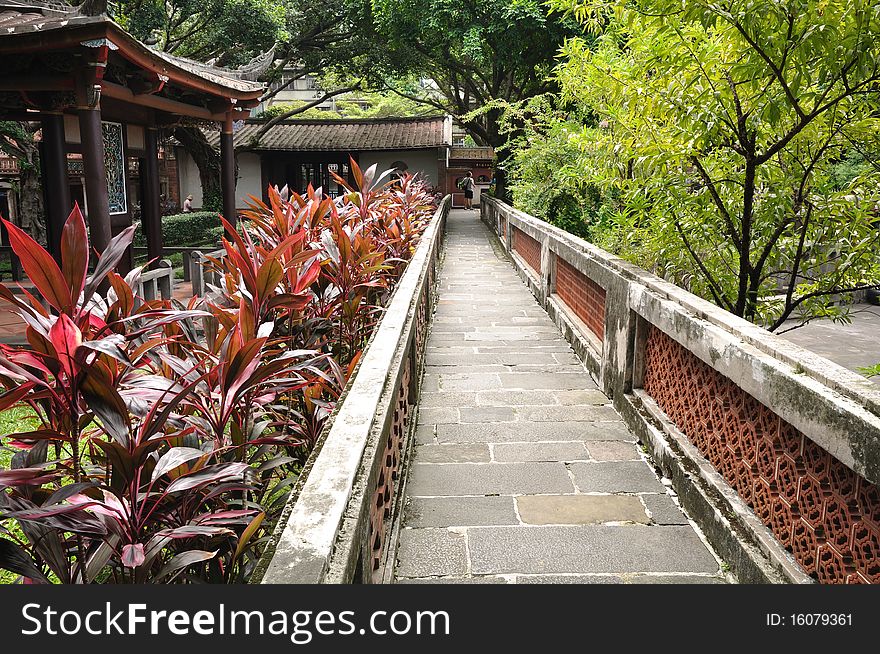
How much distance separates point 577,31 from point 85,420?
15.6 meters

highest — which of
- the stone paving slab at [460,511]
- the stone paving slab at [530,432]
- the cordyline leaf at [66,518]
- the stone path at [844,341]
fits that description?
the cordyline leaf at [66,518]

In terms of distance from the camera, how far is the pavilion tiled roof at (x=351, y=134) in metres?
24.9

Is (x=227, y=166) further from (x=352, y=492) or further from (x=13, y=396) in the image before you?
(x=352, y=492)

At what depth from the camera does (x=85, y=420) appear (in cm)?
206

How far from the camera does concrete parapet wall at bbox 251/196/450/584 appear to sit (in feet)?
4.86

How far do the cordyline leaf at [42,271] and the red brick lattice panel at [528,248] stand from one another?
24.8 feet

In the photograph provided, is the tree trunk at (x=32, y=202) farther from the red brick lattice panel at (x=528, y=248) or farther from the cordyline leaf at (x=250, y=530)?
the cordyline leaf at (x=250, y=530)

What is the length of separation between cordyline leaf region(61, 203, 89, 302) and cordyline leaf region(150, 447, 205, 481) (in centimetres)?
57

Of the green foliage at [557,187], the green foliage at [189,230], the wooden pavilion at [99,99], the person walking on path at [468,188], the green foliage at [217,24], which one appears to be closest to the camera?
the wooden pavilion at [99,99]

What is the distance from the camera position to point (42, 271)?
6.29ft

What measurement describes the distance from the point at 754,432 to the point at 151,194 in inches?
464

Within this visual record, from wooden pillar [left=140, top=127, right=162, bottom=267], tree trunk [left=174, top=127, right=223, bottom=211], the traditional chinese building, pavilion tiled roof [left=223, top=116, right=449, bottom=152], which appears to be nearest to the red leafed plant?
wooden pillar [left=140, top=127, right=162, bottom=267]

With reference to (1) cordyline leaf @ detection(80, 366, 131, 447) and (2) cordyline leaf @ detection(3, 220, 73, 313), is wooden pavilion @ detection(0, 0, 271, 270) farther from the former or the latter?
(1) cordyline leaf @ detection(80, 366, 131, 447)

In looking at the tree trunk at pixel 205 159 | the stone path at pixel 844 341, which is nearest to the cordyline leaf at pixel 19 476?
the stone path at pixel 844 341
